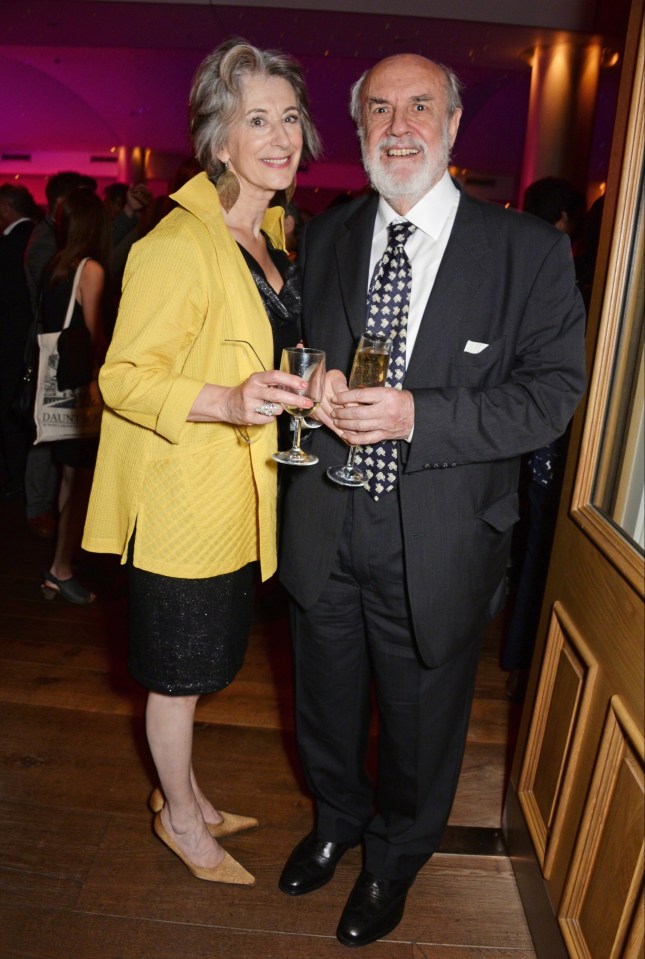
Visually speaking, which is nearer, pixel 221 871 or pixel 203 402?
pixel 203 402

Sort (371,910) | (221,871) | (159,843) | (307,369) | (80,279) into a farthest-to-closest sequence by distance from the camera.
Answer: (80,279) < (159,843) < (221,871) < (371,910) < (307,369)

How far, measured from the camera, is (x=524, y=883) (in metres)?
1.98

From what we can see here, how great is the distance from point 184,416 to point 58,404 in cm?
189

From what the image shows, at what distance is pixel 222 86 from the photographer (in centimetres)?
162

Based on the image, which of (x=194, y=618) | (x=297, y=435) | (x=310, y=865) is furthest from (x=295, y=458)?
(x=310, y=865)

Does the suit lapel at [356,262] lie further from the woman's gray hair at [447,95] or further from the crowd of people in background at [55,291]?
the crowd of people in background at [55,291]

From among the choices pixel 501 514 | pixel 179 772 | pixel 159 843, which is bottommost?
pixel 159 843

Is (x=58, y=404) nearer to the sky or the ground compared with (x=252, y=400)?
nearer to the ground

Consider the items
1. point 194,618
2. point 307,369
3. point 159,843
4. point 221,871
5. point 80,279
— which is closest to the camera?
point 307,369

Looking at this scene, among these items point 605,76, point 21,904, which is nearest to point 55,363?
point 21,904

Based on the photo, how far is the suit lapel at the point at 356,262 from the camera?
169 cm

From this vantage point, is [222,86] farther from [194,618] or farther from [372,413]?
[194,618]

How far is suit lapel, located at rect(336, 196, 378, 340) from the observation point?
1.69 metres

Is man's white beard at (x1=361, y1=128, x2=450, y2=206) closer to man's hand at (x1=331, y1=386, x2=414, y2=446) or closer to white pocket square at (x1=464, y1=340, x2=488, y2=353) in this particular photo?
white pocket square at (x1=464, y1=340, x2=488, y2=353)
